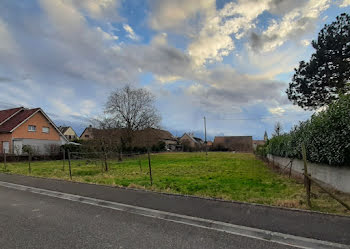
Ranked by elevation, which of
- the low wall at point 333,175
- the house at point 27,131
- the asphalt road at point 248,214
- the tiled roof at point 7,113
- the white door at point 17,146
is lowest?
the asphalt road at point 248,214

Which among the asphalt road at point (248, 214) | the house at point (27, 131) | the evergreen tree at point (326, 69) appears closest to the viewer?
the asphalt road at point (248, 214)

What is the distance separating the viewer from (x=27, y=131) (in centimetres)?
2752

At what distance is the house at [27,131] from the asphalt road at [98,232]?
23.3 metres

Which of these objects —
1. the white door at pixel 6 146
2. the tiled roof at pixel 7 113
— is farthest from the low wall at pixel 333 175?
the tiled roof at pixel 7 113

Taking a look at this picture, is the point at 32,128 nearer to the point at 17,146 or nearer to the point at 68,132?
the point at 17,146

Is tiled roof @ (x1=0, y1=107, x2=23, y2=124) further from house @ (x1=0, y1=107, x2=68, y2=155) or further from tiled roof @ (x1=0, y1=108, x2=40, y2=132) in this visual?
tiled roof @ (x1=0, y1=108, x2=40, y2=132)

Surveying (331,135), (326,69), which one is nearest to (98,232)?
(331,135)

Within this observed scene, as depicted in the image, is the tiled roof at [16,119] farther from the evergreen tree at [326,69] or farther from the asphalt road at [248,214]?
the evergreen tree at [326,69]

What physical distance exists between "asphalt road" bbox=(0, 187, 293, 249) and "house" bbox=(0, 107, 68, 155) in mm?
23269

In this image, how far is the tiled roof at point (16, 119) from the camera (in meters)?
26.2

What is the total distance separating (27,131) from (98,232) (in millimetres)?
29628

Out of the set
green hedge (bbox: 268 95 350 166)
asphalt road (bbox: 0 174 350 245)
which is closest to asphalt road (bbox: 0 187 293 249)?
asphalt road (bbox: 0 174 350 245)

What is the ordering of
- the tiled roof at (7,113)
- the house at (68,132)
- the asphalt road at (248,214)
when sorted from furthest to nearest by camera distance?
the house at (68,132)
the tiled roof at (7,113)
the asphalt road at (248,214)

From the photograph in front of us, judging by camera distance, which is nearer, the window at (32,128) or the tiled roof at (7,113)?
the window at (32,128)
